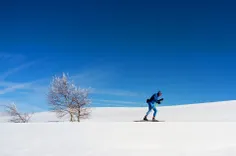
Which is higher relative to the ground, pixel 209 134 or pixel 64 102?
pixel 64 102

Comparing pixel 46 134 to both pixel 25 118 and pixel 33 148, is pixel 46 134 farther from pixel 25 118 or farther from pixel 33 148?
pixel 25 118

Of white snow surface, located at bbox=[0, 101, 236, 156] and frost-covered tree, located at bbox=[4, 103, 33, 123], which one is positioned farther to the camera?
frost-covered tree, located at bbox=[4, 103, 33, 123]

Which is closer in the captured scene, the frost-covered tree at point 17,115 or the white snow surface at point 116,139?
the white snow surface at point 116,139

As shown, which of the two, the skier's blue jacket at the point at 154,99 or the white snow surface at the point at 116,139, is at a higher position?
the skier's blue jacket at the point at 154,99

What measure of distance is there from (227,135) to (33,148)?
267 inches

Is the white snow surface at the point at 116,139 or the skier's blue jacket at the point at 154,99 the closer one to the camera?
the white snow surface at the point at 116,139

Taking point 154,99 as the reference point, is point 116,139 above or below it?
below

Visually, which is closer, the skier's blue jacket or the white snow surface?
the white snow surface

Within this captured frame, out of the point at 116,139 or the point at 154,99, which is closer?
the point at 116,139

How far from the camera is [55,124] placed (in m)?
10.9

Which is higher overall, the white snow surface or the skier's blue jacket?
the skier's blue jacket

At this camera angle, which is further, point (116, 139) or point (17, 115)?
point (17, 115)

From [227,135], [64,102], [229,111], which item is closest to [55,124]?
[227,135]

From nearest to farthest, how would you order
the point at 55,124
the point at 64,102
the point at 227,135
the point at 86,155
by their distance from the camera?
the point at 86,155
the point at 55,124
the point at 227,135
the point at 64,102
